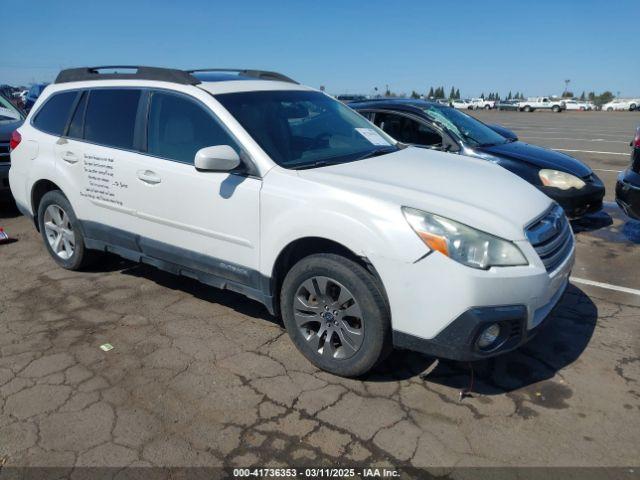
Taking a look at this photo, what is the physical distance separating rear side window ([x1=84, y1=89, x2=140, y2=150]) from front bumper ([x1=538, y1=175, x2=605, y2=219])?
177 inches

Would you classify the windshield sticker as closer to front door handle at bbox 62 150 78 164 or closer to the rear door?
the rear door

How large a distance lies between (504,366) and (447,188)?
48.8 inches

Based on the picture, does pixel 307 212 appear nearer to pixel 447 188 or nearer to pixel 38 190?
pixel 447 188

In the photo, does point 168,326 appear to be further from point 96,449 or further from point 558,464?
point 558,464

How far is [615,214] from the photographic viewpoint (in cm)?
720

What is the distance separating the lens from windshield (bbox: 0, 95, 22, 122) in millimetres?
7911

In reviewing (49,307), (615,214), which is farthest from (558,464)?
(615,214)

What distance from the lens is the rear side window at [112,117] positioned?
13.6ft

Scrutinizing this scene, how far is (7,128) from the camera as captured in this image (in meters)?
7.36

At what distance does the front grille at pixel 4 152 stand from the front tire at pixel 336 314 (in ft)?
18.7

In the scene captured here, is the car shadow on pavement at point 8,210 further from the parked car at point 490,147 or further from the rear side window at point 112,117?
the parked car at point 490,147

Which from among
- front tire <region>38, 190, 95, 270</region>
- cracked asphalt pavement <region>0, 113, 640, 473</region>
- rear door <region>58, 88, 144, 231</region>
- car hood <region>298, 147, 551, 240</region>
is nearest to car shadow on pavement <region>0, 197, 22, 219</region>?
front tire <region>38, 190, 95, 270</region>

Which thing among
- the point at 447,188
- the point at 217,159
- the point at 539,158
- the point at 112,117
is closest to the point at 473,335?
the point at 447,188

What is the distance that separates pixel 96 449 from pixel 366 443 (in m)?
1.38
